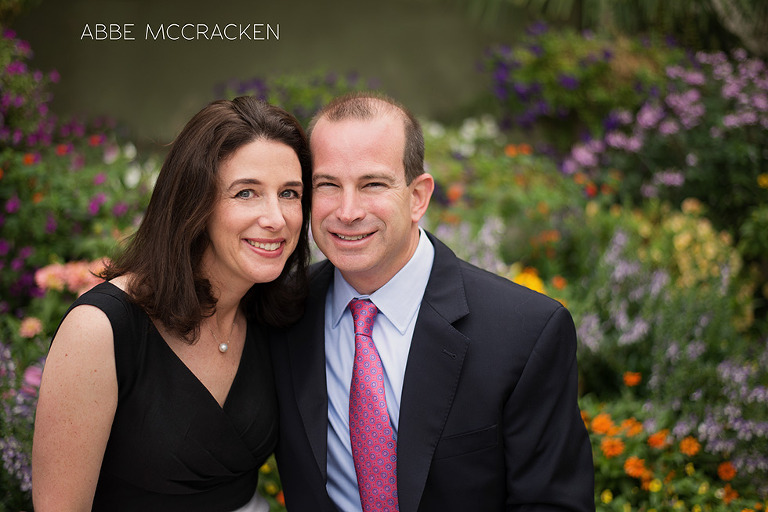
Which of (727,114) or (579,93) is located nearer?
(727,114)

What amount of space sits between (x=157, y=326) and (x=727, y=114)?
15.9 feet

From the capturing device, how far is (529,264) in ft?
14.4

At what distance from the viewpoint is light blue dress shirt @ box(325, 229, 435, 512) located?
2211mm

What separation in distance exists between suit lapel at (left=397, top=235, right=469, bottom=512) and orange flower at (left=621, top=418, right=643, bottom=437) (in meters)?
1.17

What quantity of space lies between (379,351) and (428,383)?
0.67 feet

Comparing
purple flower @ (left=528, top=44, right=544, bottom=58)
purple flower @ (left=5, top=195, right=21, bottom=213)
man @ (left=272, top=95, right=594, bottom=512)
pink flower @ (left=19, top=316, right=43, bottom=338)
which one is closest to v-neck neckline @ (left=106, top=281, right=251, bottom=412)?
man @ (left=272, top=95, right=594, bottom=512)

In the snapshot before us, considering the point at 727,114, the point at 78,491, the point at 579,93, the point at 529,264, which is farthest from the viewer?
the point at 579,93

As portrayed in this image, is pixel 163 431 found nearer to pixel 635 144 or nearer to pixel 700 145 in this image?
pixel 635 144

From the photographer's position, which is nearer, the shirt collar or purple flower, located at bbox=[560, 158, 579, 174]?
the shirt collar

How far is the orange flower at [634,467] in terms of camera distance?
272 centimetres

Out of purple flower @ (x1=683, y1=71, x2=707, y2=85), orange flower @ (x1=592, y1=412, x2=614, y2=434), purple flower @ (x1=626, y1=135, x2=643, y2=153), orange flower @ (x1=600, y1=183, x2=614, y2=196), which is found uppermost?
purple flower @ (x1=683, y1=71, x2=707, y2=85)

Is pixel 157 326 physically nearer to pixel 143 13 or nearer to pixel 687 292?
pixel 687 292

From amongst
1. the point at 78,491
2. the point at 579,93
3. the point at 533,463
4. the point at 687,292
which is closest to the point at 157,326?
the point at 78,491

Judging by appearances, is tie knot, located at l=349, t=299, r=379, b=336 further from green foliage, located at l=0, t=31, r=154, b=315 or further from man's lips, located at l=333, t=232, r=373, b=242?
green foliage, located at l=0, t=31, r=154, b=315
